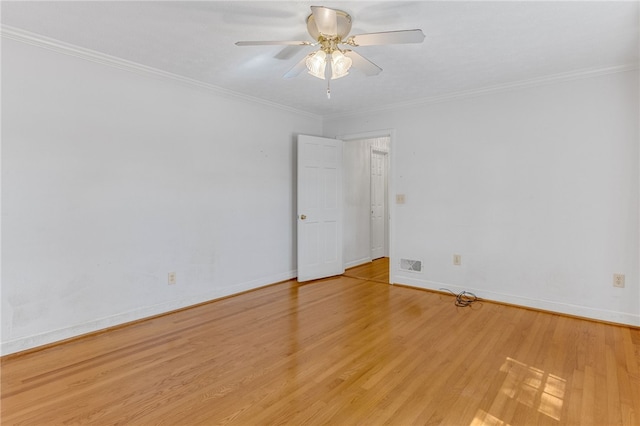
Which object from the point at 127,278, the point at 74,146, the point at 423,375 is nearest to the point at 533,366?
the point at 423,375

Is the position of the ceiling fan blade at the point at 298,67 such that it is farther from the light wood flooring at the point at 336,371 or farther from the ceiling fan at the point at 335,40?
the light wood flooring at the point at 336,371

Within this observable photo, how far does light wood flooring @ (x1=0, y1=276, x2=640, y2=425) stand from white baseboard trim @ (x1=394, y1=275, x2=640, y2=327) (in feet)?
0.39

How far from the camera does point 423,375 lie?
2299 mm

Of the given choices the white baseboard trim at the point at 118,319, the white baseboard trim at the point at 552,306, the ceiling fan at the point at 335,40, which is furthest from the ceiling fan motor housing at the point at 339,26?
the white baseboard trim at the point at 552,306

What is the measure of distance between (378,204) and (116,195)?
14.6 feet

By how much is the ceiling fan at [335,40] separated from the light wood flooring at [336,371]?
6.95 ft

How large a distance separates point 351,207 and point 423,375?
11.7 feet

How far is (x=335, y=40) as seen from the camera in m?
2.27

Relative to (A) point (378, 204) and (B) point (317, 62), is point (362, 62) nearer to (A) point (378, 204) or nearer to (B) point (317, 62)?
(B) point (317, 62)

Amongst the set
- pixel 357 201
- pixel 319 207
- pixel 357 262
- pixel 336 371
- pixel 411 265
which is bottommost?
pixel 336 371

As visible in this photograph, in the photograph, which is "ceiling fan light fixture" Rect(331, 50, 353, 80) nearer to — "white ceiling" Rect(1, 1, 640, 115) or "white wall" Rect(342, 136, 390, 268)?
"white ceiling" Rect(1, 1, 640, 115)

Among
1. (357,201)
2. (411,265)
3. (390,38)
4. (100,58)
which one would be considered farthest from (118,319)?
(357,201)

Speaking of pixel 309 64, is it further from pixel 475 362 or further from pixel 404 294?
pixel 404 294

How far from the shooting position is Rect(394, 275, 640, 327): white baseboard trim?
3188 millimetres
